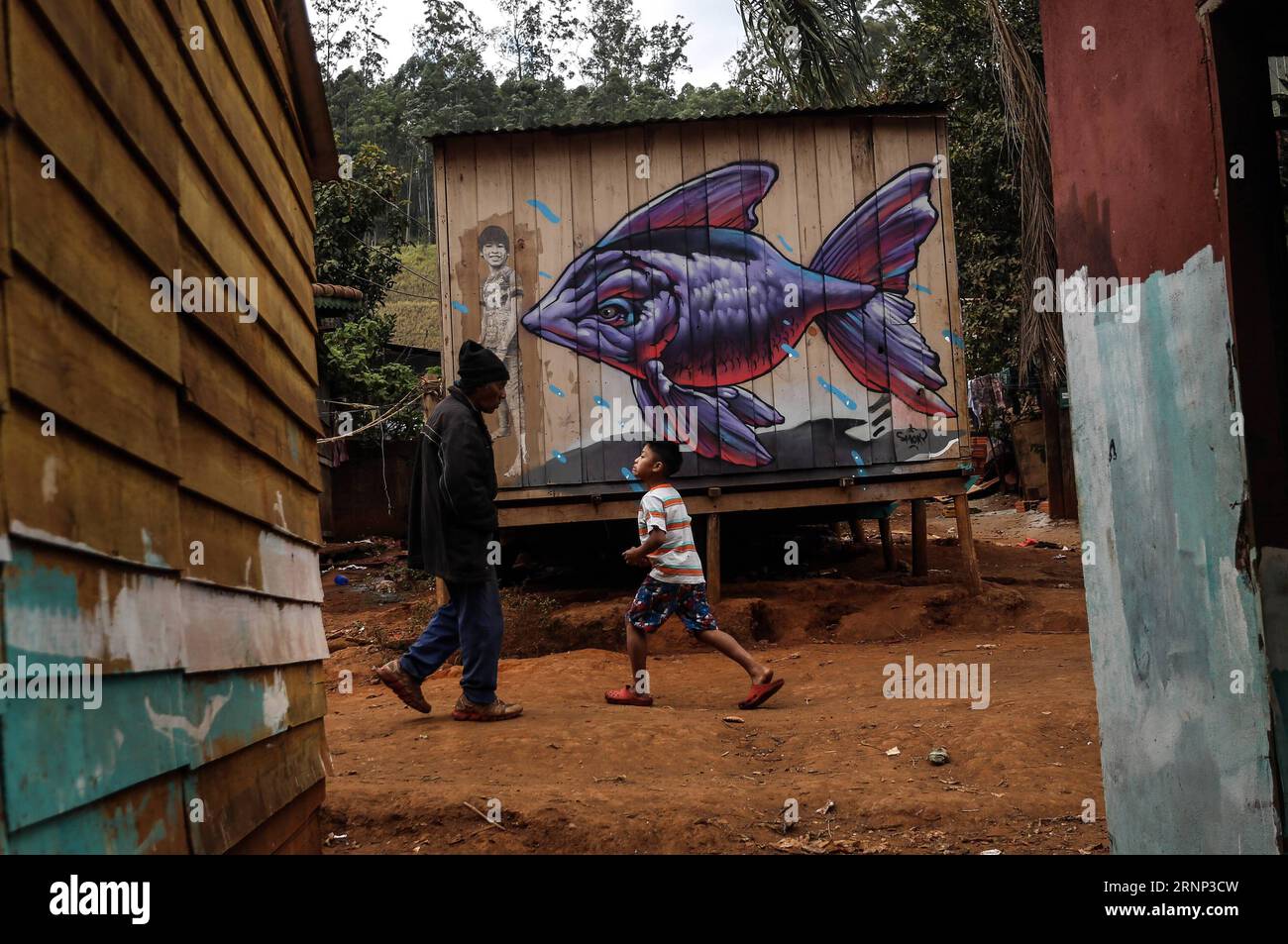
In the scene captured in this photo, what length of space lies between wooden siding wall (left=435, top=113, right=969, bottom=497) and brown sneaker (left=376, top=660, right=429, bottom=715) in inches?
143

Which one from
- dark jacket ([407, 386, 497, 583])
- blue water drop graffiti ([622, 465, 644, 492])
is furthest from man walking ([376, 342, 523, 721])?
blue water drop graffiti ([622, 465, 644, 492])

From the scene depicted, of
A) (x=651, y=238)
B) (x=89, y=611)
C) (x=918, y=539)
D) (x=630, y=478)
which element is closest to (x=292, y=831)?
(x=89, y=611)

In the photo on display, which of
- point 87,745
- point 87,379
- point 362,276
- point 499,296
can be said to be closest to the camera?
point 87,745

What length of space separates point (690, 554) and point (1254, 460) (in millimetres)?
4223

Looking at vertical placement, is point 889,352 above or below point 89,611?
above

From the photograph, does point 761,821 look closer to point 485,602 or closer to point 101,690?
point 485,602

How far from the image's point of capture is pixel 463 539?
234 inches

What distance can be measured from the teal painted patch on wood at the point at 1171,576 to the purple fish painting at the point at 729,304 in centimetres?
628

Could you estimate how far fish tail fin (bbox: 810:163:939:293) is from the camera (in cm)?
987

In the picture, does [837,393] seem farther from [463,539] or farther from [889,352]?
[463,539]

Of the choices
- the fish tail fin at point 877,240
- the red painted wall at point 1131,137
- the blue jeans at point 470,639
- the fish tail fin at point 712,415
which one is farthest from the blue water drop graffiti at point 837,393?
the red painted wall at point 1131,137

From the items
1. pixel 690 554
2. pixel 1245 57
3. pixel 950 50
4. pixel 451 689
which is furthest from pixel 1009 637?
pixel 950 50

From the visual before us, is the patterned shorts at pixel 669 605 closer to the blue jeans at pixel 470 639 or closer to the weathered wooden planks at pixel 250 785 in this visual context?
the blue jeans at pixel 470 639

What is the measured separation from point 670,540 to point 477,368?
5.17 ft
